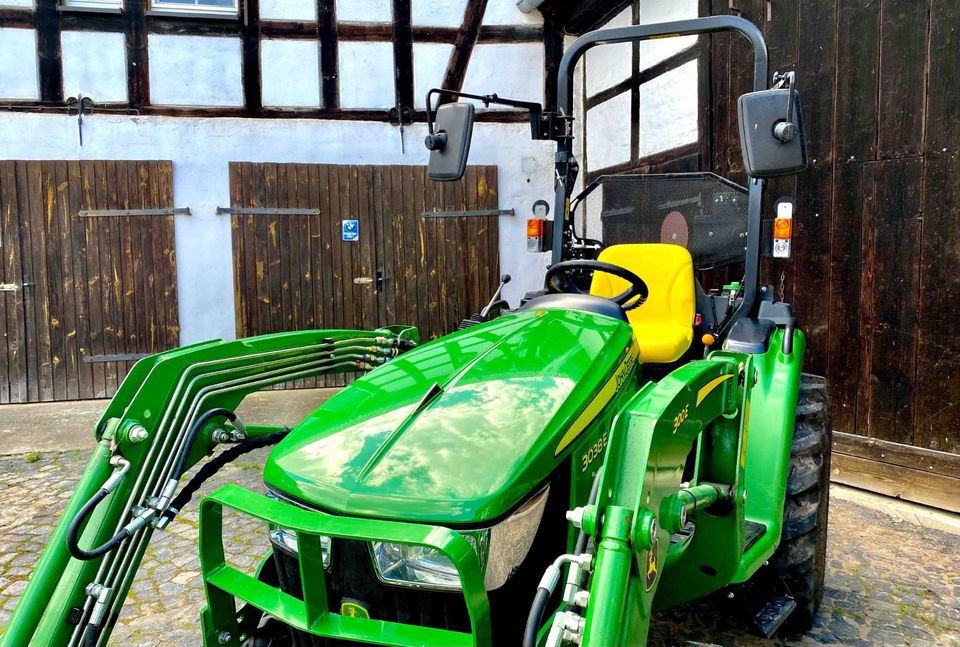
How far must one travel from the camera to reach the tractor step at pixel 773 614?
216cm

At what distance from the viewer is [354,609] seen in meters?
1.40

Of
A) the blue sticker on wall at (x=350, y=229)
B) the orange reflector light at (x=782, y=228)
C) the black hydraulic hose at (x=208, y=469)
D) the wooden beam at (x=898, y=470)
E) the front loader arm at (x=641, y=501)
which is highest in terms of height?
the blue sticker on wall at (x=350, y=229)

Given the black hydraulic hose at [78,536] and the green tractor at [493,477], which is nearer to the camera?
the green tractor at [493,477]

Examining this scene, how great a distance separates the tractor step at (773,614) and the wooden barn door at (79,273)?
580cm

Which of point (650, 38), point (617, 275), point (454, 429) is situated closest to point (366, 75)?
point (650, 38)

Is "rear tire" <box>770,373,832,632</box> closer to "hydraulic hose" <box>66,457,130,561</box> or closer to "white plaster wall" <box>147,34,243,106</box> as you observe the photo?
"hydraulic hose" <box>66,457,130,561</box>

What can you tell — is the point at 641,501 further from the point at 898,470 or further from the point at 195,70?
the point at 195,70

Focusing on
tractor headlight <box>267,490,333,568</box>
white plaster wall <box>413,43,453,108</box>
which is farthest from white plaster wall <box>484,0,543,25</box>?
tractor headlight <box>267,490,333,568</box>

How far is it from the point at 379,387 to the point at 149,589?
6.03 ft

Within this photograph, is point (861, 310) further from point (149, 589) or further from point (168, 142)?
point (168, 142)

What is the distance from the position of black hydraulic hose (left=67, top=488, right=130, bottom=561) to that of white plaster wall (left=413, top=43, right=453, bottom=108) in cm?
577

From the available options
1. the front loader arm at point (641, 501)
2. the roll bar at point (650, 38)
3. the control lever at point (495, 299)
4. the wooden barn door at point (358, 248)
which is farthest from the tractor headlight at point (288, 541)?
the wooden barn door at point (358, 248)

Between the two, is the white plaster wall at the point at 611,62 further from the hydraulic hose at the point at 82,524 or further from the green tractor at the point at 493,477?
the hydraulic hose at the point at 82,524

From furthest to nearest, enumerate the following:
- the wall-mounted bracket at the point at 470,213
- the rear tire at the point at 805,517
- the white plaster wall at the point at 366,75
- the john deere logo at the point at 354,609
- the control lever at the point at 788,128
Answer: the wall-mounted bracket at the point at 470,213, the white plaster wall at the point at 366,75, the rear tire at the point at 805,517, the control lever at the point at 788,128, the john deere logo at the point at 354,609
